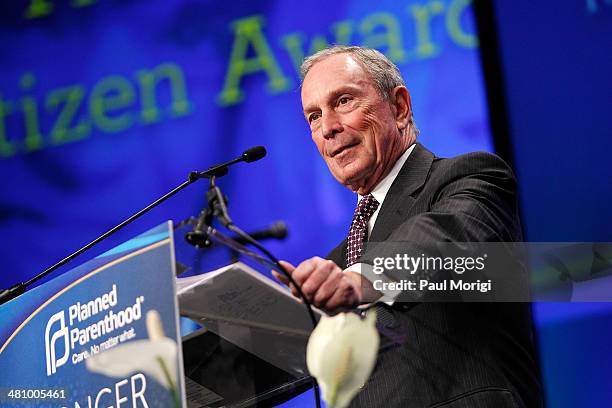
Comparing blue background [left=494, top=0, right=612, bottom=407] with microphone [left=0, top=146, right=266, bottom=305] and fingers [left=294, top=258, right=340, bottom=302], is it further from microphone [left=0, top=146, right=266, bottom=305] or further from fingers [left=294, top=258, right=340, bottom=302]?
fingers [left=294, top=258, right=340, bottom=302]

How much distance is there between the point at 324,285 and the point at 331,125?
39.2 inches

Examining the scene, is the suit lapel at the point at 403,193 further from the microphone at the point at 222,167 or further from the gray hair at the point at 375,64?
the microphone at the point at 222,167

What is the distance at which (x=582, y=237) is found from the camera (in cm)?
314

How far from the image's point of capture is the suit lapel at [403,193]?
1979 mm

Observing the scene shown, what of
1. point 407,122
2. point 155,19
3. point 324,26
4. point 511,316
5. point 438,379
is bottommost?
point 438,379

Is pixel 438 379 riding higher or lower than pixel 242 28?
lower

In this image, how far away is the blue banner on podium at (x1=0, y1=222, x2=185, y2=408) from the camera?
1284 mm

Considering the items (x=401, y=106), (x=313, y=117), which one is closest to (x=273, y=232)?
(x=313, y=117)

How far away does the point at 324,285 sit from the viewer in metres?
1.41

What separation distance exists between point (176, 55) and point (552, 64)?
1619 millimetres

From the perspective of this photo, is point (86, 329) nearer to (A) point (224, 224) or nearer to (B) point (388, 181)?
(A) point (224, 224)

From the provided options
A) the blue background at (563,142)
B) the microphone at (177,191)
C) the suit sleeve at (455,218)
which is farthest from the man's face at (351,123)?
the blue background at (563,142)

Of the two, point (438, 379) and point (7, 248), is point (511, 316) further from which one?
point (7, 248)

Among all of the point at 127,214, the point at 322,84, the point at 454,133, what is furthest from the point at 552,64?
the point at 127,214
